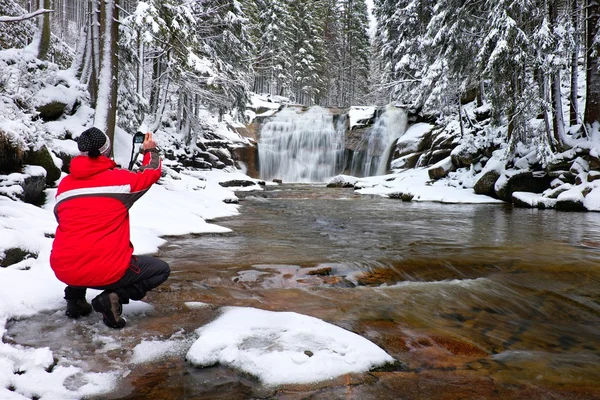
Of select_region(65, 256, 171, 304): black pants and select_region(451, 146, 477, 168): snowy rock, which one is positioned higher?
select_region(451, 146, 477, 168): snowy rock

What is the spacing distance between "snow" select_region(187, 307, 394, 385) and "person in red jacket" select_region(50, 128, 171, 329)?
0.81 meters

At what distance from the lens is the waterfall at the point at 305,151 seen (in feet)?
96.0

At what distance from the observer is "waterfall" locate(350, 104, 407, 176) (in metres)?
27.0

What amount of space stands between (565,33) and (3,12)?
21569mm

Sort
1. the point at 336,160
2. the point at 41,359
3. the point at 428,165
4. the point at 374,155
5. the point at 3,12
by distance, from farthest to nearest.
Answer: the point at 336,160 < the point at 374,155 < the point at 428,165 < the point at 3,12 < the point at 41,359

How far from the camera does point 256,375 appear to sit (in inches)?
92.7

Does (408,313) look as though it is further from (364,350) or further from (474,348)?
(364,350)

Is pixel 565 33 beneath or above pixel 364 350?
above

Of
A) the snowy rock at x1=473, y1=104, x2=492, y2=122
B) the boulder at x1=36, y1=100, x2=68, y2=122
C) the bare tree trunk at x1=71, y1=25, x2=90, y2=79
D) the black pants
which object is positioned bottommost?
the black pants

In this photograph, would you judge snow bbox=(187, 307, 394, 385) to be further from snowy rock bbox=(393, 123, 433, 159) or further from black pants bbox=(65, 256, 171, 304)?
snowy rock bbox=(393, 123, 433, 159)

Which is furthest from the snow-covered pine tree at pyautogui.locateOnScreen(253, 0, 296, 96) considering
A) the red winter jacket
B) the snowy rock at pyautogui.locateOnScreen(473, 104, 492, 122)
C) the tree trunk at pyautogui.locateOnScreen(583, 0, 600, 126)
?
the red winter jacket

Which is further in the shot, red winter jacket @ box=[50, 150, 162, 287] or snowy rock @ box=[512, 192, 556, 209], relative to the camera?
snowy rock @ box=[512, 192, 556, 209]

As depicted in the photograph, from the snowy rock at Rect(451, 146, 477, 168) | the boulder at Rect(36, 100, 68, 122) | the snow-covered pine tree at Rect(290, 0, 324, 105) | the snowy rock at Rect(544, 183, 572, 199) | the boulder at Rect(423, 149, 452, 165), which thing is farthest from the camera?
the snow-covered pine tree at Rect(290, 0, 324, 105)

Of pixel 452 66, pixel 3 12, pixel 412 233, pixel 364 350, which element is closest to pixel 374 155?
pixel 452 66
